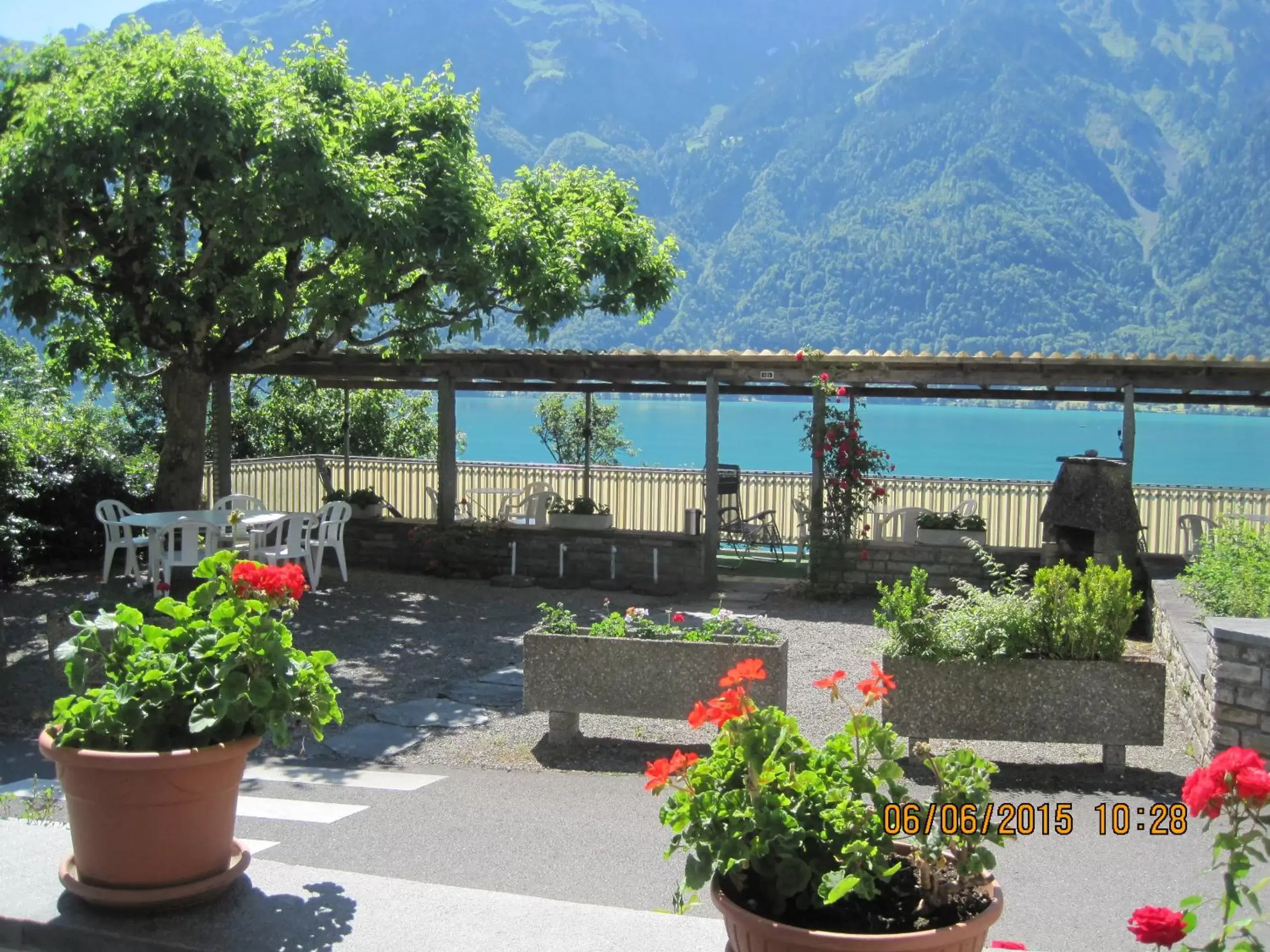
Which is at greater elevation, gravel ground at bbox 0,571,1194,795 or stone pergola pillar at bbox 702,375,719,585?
stone pergola pillar at bbox 702,375,719,585

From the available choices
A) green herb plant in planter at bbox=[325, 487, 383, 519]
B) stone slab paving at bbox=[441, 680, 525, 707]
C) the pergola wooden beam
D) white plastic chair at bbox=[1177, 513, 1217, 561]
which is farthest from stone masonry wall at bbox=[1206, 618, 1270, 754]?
green herb plant in planter at bbox=[325, 487, 383, 519]

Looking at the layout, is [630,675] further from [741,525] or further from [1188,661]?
[741,525]

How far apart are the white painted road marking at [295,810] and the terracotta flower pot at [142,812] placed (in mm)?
1862

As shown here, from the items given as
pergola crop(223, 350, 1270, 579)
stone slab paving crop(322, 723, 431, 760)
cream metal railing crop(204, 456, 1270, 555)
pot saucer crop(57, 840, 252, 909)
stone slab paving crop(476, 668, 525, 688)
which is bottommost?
stone slab paving crop(322, 723, 431, 760)

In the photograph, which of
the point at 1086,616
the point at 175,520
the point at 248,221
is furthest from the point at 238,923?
the point at 175,520

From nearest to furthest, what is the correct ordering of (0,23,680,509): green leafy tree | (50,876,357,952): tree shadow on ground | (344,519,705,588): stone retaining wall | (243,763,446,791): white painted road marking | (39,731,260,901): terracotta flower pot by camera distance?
1. (50,876,357,952): tree shadow on ground
2. (39,731,260,901): terracotta flower pot
3. (243,763,446,791): white painted road marking
4. (0,23,680,509): green leafy tree
5. (344,519,705,588): stone retaining wall

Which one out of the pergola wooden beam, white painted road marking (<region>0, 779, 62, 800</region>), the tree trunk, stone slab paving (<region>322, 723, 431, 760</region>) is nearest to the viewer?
white painted road marking (<region>0, 779, 62, 800</region>)

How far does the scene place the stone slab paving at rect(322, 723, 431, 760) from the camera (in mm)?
6977

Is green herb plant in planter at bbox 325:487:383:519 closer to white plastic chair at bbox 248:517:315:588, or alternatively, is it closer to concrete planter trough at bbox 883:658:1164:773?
white plastic chair at bbox 248:517:315:588

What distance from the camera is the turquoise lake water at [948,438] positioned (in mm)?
77438

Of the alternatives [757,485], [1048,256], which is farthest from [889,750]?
[1048,256]

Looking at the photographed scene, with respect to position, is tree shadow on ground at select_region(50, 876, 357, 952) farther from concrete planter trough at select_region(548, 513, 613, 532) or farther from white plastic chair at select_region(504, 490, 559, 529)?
white plastic chair at select_region(504, 490, 559, 529)

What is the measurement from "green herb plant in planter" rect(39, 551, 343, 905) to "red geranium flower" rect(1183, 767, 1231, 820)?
2398mm
